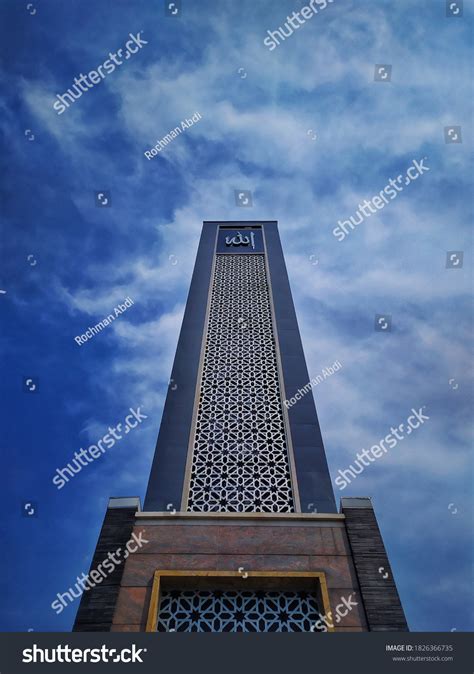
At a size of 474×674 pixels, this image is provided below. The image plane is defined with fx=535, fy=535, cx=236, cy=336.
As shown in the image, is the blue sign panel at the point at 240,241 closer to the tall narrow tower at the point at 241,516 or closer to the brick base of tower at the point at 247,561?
the tall narrow tower at the point at 241,516

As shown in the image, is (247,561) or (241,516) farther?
(241,516)

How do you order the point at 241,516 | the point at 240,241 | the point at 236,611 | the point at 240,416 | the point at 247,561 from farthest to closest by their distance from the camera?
1. the point at 240,241
2. the point at 240,416
3. the point at 241,516
4. the point at 247,561
5. the point at 236,611

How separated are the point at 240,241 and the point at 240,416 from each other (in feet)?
24.9

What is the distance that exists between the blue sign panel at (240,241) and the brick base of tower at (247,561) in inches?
386

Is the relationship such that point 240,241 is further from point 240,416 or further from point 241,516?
point 241,516

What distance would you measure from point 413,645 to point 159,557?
3.00m

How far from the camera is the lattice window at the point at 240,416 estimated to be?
324 inches

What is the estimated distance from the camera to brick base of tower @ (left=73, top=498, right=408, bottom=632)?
5.98 meters

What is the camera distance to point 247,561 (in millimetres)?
6539

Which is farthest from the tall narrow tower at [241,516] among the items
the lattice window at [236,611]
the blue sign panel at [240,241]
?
the blue sign panel at [240,241]

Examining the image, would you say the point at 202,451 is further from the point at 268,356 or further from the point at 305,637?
the point at 305,637

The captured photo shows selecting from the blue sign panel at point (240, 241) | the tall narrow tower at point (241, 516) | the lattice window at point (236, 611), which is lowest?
the lattice window at point (236, 611)

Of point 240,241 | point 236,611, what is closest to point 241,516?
point 236,611

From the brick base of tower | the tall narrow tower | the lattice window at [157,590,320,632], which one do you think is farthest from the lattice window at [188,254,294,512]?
the lattice window at [157,590,320,632]
